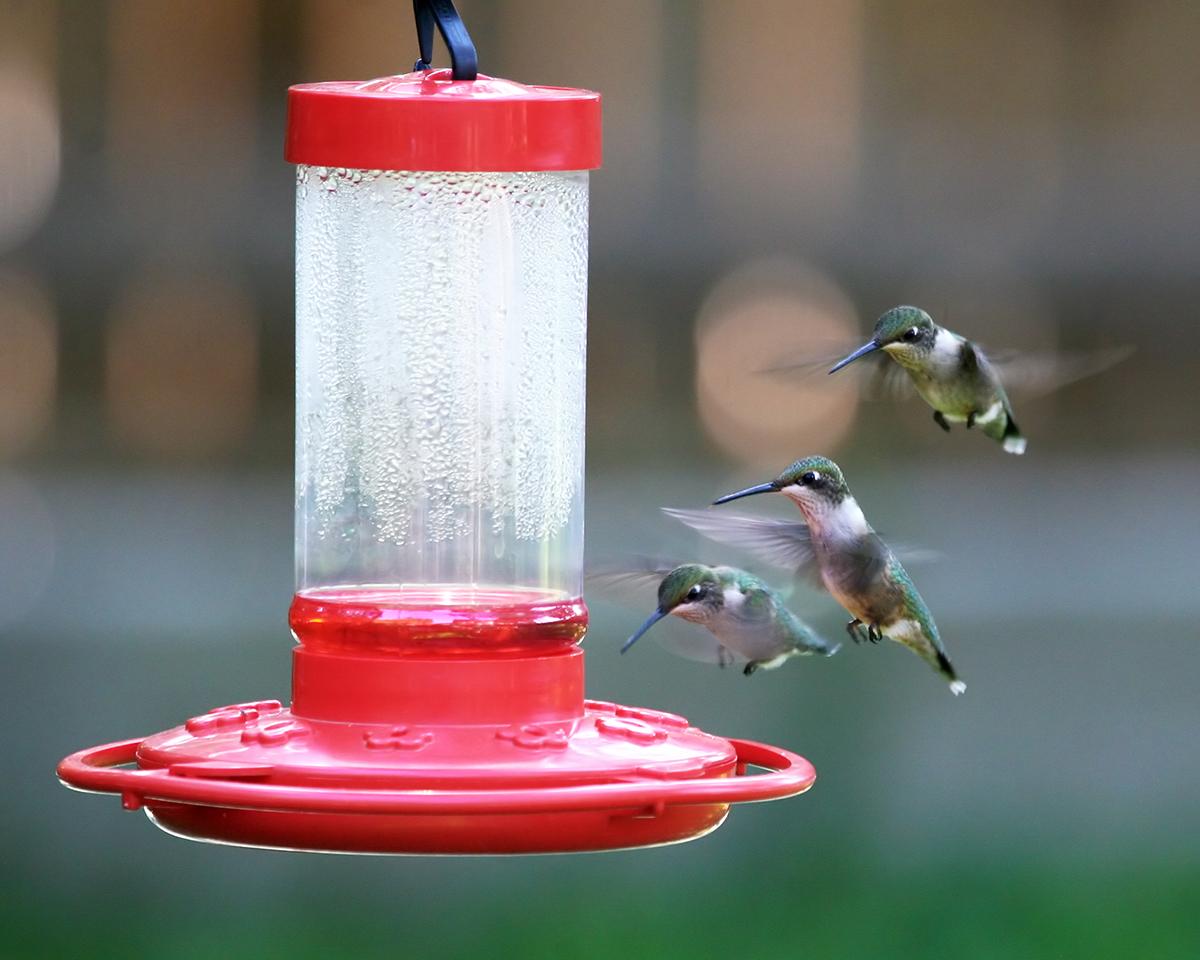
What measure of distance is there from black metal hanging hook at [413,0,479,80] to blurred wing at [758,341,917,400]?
652mm

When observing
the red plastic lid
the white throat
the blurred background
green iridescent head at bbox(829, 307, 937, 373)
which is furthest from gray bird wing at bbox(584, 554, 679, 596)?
the blurred background

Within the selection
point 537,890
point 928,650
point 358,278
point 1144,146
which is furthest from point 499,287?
point 1144,146

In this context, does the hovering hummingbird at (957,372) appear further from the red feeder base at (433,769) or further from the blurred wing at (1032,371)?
the red feeder base at (433,769)

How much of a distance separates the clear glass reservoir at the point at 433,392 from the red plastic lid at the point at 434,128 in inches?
7.3

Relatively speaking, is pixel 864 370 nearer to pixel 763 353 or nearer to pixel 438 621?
pixel 438 621

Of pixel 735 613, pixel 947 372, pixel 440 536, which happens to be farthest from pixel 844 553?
pixel 440 536

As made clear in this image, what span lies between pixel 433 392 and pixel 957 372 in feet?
2.51

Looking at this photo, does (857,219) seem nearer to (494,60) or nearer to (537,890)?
(494,60)

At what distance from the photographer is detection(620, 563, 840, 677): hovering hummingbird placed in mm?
2928

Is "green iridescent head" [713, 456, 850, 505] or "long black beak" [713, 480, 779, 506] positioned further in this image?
"green iridescent head" [713, 456, 850, 505]

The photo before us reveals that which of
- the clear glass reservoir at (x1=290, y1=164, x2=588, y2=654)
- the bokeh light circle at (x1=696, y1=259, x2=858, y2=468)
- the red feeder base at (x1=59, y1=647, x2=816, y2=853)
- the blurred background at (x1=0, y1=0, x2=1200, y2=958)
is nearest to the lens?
the red feeder base at (x1=59, y1=647, x2=816, y2=853)

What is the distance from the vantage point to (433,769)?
2271mm

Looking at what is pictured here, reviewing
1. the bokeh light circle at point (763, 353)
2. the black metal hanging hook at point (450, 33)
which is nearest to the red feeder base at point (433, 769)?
the black metal hanging hook at point (450, 33)

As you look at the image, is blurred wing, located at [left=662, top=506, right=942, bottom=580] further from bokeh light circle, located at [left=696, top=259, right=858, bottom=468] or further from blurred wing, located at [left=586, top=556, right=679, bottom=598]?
bokeh light circle, located at [left=696, top=259, right=858, bottom=468]
